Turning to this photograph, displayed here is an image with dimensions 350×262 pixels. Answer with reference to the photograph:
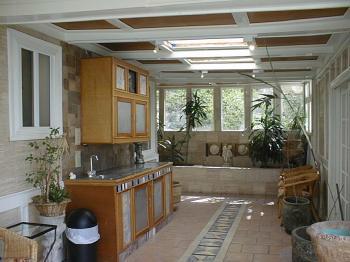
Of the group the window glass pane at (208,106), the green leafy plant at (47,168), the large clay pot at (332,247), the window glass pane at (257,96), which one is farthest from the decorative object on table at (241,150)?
the large clay pot at (332,247)

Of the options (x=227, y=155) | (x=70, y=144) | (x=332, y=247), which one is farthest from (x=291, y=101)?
(x=332, y=247)

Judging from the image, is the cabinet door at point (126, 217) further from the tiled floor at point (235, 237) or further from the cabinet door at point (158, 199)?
the cabinet door at point (158, 199)

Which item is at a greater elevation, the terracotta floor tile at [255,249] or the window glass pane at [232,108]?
the window glass pane at [232,108]

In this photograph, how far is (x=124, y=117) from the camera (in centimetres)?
516

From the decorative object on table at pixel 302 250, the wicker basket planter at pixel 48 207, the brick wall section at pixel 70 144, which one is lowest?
the decorative object on table at pixel 302 250

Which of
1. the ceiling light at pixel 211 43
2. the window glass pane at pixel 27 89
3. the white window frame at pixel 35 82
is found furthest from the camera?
the ceiling light at pixel 211 43

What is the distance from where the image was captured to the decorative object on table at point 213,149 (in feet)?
32.4

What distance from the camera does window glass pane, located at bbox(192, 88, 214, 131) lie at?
32.9ft

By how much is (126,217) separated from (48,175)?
109 centimetres

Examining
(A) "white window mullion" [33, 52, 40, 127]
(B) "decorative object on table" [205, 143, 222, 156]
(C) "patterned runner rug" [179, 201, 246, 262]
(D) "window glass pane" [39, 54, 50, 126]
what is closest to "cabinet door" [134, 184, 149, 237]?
(C) "patterned runner rug" [179, 201, 246, 262]

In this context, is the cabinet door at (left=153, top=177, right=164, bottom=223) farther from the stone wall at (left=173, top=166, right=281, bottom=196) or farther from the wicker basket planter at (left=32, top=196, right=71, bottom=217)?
the stone wall at (left=173, top=166, right=281, bottom=196)

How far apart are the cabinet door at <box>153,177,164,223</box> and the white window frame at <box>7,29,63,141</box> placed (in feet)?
5.64

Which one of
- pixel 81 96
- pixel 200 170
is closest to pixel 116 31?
pixel 81 96

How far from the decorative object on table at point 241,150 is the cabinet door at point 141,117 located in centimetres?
427
